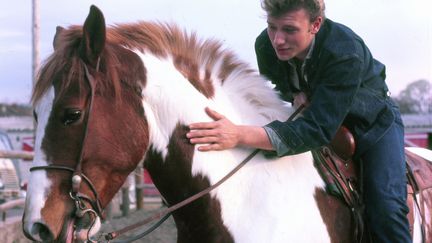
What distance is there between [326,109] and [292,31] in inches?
16.7

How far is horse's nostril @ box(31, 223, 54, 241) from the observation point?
7.30 feet

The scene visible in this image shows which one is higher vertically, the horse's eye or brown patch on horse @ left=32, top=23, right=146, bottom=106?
brown patch on horse @ left=32, top=23, right=146, bottom=106

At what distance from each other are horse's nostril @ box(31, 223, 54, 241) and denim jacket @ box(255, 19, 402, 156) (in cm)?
105

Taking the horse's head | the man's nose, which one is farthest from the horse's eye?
the man's nose

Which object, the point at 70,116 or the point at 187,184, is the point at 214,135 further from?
the point at 70,116

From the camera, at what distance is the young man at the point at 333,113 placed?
8.47ft

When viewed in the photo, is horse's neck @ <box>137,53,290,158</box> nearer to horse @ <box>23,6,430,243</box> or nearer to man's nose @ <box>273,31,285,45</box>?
horse @ <box>23,6,430,243</box>

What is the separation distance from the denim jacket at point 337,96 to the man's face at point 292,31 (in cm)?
9

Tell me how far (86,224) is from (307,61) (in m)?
1.36

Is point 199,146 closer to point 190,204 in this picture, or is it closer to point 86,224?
point 190,204

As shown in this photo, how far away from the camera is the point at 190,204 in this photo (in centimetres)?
258

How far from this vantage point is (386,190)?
277 centimetres

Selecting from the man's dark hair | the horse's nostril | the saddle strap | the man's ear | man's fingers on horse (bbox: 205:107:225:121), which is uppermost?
the man's dark hair

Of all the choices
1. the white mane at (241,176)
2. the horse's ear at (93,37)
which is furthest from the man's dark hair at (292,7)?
the horse's ear at (93,37)
